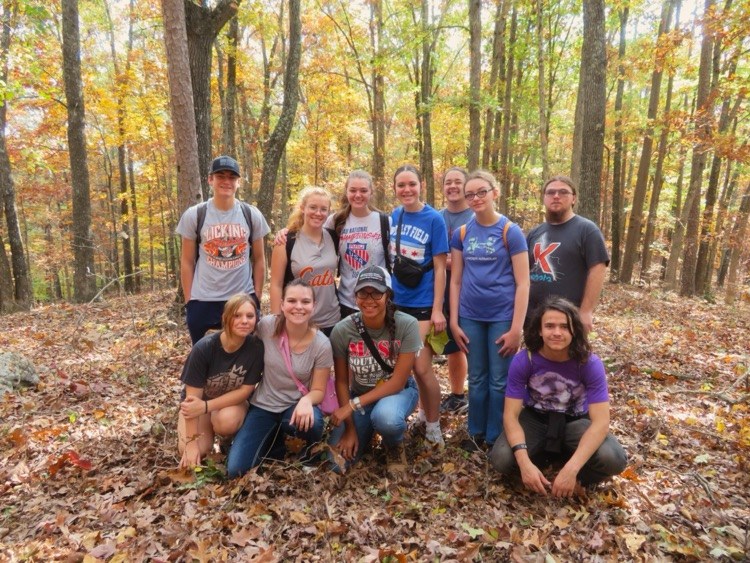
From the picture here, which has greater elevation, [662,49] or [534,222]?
[662,49]

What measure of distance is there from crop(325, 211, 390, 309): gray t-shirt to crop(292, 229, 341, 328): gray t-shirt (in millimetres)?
119

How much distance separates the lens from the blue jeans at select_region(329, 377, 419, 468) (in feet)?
12.2

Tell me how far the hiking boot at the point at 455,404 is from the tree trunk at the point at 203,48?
18.0 ft

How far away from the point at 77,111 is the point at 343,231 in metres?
10.7

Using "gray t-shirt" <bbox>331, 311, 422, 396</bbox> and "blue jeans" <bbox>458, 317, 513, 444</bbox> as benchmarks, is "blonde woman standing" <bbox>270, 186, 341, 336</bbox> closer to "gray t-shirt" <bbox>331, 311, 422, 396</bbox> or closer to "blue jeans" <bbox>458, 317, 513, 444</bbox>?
"gray t-shirt" <bbox>331, 311, 422, 396</bbox>

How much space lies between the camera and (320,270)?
4211mm

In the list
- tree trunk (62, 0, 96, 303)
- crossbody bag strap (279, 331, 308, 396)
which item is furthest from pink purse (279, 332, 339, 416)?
tree trunk (62, 0, 96, 303)

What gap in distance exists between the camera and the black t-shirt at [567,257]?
3.83 meters

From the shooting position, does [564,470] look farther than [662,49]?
No

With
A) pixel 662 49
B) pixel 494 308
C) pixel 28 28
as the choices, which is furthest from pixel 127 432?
pixel 28 28

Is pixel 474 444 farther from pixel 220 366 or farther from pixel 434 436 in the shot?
pixel 220 366

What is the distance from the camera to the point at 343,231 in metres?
4.38

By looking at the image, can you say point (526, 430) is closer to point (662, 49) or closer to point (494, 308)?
point (494, 308)

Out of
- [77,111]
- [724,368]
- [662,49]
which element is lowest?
[724,368]
